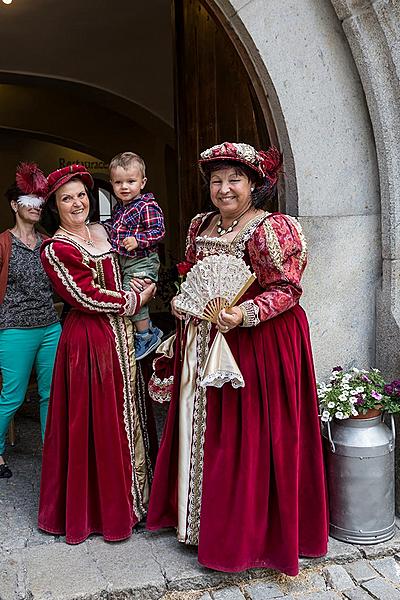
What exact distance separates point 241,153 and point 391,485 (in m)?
1.75

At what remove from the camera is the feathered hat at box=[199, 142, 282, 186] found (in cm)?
303

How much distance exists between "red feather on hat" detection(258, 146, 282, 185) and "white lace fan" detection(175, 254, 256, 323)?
0.44m

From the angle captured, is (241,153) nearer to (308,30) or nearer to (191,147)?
(308,30)

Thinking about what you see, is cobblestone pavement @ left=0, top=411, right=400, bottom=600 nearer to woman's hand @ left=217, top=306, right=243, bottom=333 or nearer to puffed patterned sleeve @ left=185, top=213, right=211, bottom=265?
woman's hand @ left=217, top=306, right=243, bottom=333

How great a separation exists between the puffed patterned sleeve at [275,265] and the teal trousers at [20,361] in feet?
5.53

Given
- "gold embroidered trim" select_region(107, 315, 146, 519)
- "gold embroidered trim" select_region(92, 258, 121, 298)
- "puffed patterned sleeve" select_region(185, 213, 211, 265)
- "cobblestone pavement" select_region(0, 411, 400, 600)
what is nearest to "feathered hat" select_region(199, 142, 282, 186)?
"puffed patterned sleeve" select_region(185, 213, 211, 265)

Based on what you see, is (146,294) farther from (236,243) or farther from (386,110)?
(386,110)

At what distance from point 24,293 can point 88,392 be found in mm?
1092

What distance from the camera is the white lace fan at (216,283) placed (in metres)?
2.93

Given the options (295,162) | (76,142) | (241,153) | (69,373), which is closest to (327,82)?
(295,162)

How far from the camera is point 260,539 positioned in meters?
3.17

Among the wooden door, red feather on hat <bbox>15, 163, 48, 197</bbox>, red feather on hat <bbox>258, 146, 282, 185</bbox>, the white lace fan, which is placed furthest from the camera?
the wooden door

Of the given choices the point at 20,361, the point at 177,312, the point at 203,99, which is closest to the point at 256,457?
the point at 177,312

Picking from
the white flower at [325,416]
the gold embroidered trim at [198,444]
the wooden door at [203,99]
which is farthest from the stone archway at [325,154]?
the gold embroidered trim at [198,444]
